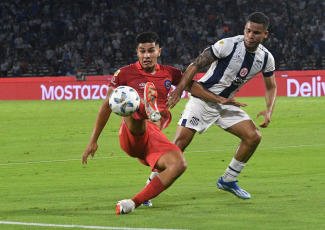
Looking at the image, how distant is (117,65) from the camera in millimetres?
40344

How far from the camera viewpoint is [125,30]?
42.1 meters

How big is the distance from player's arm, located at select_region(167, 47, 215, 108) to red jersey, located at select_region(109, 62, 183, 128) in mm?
139

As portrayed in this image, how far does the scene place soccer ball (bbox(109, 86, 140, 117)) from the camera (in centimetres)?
657

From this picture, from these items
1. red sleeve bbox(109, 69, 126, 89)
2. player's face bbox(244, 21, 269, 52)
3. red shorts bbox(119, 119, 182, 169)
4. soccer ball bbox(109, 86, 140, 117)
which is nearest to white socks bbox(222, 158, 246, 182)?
player's face bbox(244, 21, 269, 52)

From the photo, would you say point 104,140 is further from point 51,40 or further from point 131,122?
point 51,40

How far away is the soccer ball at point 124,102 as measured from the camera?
6570 mm

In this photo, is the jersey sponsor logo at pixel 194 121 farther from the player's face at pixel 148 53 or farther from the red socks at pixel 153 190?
the red socks at pixel 153 190

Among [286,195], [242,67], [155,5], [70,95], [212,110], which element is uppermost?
[242,67]

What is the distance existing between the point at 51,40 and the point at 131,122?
120 ft

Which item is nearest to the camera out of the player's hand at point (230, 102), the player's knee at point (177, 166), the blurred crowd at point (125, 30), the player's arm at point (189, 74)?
the player's knee at point (177, 166)

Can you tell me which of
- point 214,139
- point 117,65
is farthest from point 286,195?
point 117,65

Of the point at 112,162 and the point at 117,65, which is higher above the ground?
the point at 112,162

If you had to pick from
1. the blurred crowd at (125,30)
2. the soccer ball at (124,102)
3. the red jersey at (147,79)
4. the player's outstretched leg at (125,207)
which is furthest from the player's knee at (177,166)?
the blurred crowd at (125,30)

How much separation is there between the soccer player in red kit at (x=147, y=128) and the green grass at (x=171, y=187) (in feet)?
1.18
